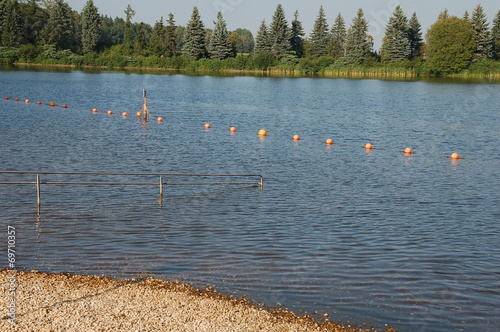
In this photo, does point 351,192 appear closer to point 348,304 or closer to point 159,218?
point 159,218

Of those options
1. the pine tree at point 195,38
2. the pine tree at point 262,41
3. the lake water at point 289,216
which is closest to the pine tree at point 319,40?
the pine tree at point 262,41

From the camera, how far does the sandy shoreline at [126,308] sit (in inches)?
398

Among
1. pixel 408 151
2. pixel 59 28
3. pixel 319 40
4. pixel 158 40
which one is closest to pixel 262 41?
pixel 319 40

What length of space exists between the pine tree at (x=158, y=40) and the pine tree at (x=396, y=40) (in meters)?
50.4

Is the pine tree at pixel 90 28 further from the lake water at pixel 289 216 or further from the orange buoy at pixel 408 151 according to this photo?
the orange buoy at pixel 408 151

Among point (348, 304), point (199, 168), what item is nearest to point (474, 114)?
point (199, 168)

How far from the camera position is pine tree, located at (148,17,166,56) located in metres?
139

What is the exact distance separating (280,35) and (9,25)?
61.9 m

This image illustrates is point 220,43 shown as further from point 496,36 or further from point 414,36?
point 496,36

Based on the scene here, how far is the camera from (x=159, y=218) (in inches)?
730

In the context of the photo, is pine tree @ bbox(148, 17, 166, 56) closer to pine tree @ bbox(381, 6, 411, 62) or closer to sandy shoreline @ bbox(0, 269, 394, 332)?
pine tree @ bbox(381, 6, 411, 62)

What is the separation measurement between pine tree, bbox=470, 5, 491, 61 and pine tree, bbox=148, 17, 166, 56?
68420 millimetres

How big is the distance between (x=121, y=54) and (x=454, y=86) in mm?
80398

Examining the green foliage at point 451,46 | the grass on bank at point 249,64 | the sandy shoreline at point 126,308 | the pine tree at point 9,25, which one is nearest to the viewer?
the sandy shoreline at point 126,308
